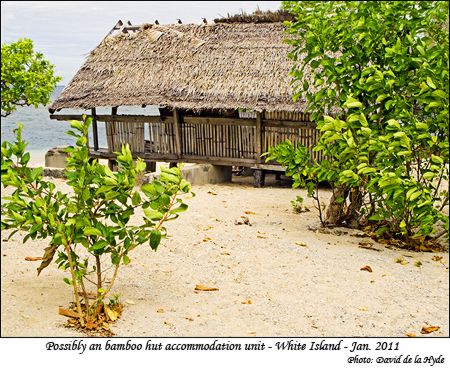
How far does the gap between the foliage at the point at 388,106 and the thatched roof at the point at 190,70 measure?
4219 millimetres

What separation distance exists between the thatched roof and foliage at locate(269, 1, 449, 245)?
13.8ft

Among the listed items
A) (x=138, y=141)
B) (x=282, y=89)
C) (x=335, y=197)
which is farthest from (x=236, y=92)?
(x=335, y=197)

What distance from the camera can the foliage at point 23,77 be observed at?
12.3m

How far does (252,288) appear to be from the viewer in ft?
18.5

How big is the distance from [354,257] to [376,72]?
1853mm

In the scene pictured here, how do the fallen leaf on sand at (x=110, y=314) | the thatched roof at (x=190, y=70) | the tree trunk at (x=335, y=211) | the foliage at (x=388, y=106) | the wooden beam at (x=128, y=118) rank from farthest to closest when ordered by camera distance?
the wooden beam at (x=128, y=118) → the thatched roof at (x=190, y=70) → the tree trunk at (x=335, y=211) → the foliage at (x=388, y=106) → the fallen leaf on sand at (x=110, y=314)

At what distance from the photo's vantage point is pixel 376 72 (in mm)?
6496

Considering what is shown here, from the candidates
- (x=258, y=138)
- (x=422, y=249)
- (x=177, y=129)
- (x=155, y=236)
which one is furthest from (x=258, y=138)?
(x=155, y=236)

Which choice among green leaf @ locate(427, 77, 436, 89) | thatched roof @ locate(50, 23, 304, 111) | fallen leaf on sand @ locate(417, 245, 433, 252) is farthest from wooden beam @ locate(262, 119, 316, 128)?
green leaf @ locate(427, 77, 436, 89)

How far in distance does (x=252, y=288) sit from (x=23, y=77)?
8259 mm

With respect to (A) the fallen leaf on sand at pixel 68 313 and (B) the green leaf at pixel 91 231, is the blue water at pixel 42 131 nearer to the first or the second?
(A) the fallen leaf on sand at pixel 68 313

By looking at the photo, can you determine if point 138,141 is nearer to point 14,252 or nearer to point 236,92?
point 236,92

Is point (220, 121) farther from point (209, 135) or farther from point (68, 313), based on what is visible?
point (68, 313)

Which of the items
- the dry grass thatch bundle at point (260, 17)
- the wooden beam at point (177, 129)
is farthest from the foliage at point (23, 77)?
the dry grass thatch bundle at point (260, 17)
